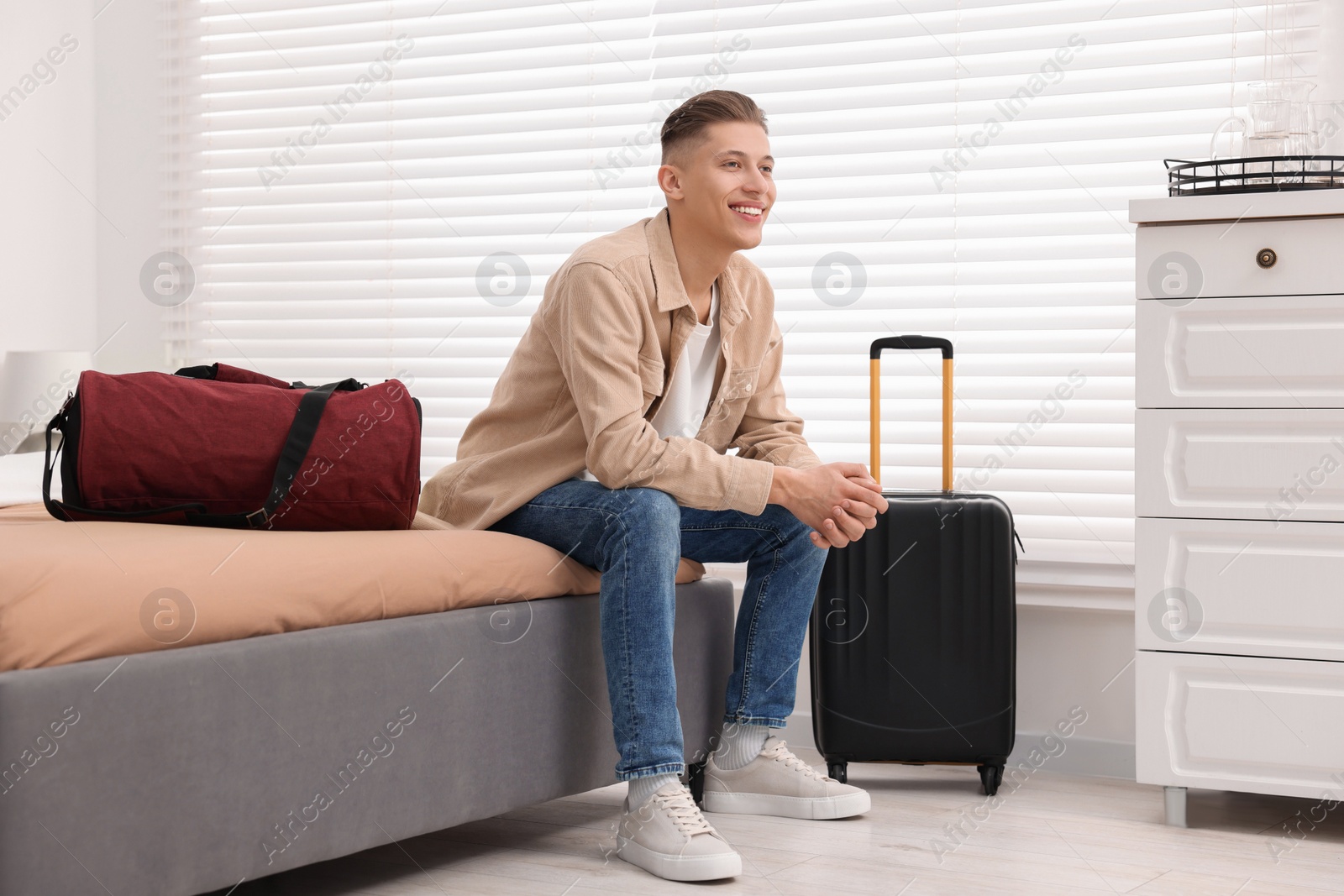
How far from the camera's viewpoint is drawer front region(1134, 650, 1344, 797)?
1804 mm

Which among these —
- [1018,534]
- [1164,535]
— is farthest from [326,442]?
[1018,534]

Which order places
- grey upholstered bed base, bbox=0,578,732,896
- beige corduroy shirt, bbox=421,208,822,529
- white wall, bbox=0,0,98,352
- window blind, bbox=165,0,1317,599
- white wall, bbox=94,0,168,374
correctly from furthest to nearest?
white wall, bbox=94,0,168,374 → white wall, bbox=0,0,98,352 → window blind, bbox=165,0,1317,599 → beige corduroy shirt, bbox=421,208,822,529 → grey upholstered bed base, bbox=0,578,732,896

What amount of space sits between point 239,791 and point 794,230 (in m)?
1.70

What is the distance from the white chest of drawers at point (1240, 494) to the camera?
1.81 meters

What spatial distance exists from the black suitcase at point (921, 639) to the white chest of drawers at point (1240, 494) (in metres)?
0.26

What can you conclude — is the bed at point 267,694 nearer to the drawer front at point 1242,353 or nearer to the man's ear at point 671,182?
the man's ear at point 671,182

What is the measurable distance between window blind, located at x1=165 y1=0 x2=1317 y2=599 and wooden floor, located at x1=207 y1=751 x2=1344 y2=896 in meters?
0.51

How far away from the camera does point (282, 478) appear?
5.37 ft

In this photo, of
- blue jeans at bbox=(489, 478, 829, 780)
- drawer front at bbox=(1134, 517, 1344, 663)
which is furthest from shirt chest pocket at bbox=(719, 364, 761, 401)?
drawer front at bbox=(1134, 517, 1344, 663)

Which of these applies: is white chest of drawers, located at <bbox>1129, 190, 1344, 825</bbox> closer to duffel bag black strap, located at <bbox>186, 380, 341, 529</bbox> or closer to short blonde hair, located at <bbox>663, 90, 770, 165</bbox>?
short blonde hair, located at <bbox>663, 90, 770, 165</bbox>

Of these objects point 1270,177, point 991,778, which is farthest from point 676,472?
point 1270,177

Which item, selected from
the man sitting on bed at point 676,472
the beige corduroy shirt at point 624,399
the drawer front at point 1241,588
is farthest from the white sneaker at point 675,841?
the drawer front at point 1241,588

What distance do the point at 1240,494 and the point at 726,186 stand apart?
867mm

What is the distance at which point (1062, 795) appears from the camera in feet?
7.01
